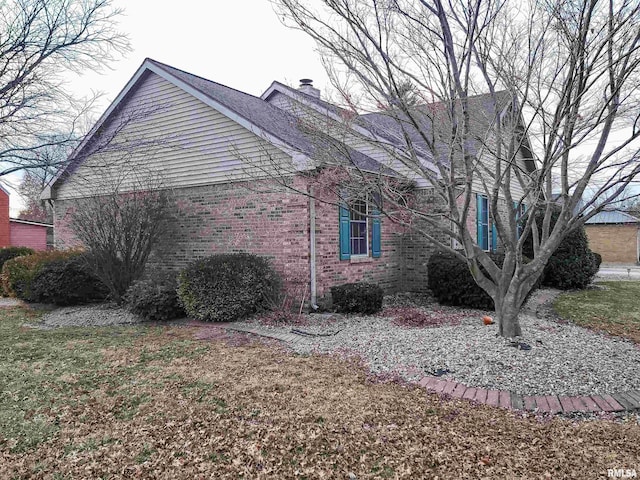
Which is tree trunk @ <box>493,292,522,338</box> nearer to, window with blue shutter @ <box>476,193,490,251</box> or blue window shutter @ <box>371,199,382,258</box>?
blue window shutter @ <box>371,199,382,258</box>

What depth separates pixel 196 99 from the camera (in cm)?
1048

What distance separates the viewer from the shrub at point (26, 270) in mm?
10805

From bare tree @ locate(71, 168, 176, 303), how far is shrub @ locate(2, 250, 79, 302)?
1.54m

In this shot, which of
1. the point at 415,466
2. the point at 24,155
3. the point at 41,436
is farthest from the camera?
the point at 24,155

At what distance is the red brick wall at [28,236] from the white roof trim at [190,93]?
49.2ft

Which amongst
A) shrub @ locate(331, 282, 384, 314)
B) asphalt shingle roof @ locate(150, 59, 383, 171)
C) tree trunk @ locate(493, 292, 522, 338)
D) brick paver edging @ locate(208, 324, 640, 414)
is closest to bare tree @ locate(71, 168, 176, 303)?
asphalt shingle roof @ locate(150, 59, 383, 171)

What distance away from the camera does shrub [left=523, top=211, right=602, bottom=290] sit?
40.9 ft

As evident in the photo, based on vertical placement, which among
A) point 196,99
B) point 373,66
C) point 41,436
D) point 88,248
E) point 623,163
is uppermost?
point 196,99

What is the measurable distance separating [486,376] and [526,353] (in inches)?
28.4

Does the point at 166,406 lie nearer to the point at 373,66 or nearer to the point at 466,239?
the point at 466,239

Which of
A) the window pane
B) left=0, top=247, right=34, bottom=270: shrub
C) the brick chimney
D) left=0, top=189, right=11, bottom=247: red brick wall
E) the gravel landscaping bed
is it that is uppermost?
the brick chimney

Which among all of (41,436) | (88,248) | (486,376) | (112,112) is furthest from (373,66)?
(112,112)

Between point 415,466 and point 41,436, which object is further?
point 41,436

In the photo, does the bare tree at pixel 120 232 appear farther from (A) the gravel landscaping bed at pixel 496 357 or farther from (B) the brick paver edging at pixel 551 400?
(B) the brick paver edging at pixel 551 400
